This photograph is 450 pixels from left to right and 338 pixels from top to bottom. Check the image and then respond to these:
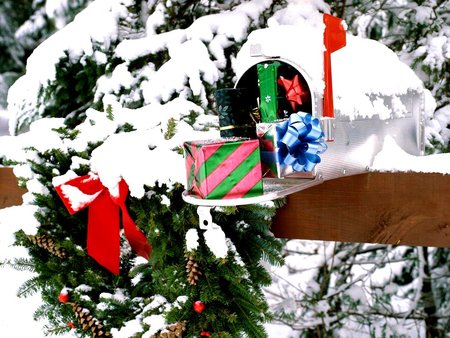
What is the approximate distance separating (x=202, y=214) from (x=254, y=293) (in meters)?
0.26

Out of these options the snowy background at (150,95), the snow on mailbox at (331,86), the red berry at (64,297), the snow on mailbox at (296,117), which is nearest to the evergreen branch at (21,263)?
the snowy background at (150,95)

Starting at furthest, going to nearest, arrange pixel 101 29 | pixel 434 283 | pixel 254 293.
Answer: pixel 434 283 → pixel 101 29 → pixel 254 293

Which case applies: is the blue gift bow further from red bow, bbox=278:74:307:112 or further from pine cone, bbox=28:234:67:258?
pine cone, bbox=28:234:67:258

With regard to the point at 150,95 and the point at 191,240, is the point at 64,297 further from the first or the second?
the point at 150,95

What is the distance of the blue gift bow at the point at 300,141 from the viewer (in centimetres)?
121

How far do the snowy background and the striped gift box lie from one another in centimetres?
23

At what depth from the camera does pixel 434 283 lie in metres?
3.43

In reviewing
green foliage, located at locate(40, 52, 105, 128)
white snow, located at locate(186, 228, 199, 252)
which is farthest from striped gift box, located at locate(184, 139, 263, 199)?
green foliage, located at locate(40, 52, 105, 128)

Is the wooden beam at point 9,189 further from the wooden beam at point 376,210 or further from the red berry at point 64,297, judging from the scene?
the wooden beam at point 376,210

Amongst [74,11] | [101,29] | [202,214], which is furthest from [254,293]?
[74,11]

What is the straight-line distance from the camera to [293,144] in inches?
47.3

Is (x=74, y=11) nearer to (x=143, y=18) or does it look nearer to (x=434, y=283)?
(x=143, y=18)

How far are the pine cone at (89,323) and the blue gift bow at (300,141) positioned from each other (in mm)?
682

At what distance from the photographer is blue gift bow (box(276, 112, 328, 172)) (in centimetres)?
121
